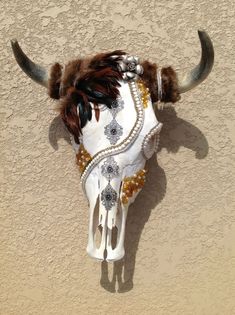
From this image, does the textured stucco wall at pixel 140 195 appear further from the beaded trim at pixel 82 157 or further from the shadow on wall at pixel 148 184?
the beaded trim at pixel 82 157

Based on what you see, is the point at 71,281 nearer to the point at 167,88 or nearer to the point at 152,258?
the point at 152,258

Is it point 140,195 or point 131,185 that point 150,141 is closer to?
point 131,185

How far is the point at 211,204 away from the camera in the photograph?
1.45 meters

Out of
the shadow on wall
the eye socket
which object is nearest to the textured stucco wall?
the shadow on wall

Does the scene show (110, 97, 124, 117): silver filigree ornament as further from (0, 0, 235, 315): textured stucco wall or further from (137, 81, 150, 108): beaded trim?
(0, 0, 235, 315): textured stucco wall

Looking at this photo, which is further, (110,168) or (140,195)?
(140,195)

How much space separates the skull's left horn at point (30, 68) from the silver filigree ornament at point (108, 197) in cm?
32

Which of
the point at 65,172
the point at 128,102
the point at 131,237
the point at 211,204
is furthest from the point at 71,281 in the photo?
the point at 128,102

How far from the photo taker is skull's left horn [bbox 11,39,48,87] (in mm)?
1169

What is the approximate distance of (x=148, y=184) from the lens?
1415 mm

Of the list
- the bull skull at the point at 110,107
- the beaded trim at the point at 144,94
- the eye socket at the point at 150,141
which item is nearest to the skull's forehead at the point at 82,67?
the bull skull at the point at 110,107

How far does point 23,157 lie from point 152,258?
524 millimetres

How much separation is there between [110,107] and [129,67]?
4.5 inches

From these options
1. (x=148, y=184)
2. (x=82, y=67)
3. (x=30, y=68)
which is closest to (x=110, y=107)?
(x=82, y=67)
